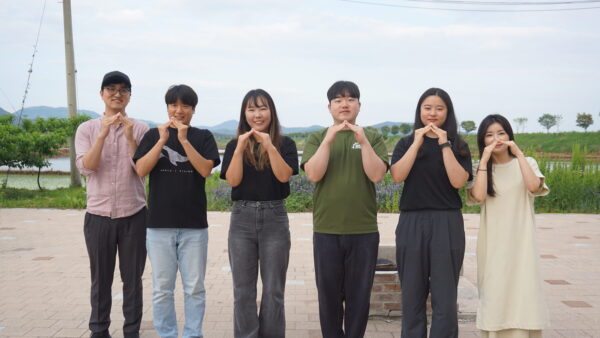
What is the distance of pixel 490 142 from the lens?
3277 millimetres

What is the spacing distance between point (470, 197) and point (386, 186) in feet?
25.8

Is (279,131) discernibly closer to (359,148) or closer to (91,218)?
(359,148)

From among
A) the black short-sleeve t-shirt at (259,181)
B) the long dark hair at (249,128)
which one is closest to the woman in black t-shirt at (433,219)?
the black short-sleeve t-shirt at (259,181)

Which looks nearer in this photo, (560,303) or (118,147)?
(118,147)

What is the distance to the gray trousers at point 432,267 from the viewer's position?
3066 millimetres

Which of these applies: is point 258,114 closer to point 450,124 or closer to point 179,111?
point 179,111

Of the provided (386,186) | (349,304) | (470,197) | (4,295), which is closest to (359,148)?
(470,197)

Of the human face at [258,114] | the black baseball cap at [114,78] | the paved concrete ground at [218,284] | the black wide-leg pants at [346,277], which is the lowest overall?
the paved concrete ground at [218,284]

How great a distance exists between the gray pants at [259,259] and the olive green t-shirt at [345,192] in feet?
0.95

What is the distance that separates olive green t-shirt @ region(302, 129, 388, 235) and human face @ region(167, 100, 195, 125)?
2.94ft

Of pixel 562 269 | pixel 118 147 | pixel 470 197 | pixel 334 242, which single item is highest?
pixel 118 147

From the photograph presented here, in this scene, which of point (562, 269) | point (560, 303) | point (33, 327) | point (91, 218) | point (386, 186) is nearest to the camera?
point (91, 218)

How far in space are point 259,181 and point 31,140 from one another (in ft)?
34.1

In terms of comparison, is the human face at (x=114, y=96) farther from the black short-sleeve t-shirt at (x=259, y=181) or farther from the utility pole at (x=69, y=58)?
the utility pole at (x=69, y=58)
